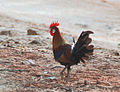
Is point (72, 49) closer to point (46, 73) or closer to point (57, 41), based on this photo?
point (57, 41)

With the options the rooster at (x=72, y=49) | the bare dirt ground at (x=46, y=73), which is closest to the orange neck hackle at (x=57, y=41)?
the rooster at (x=72, y=49)

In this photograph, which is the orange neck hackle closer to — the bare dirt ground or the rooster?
the rooster

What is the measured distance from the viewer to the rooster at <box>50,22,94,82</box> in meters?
4.14

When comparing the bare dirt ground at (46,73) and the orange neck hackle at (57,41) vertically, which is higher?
the orange neck hackle at (57,41)

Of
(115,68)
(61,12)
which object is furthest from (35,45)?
(61,12)

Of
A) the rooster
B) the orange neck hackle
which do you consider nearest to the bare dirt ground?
the rooster

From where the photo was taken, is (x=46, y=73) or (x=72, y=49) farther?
(x=46, y=73)

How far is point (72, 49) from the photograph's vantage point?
4336mm

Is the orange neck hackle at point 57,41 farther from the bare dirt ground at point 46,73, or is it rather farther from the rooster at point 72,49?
the bare dirt ground at point 46,73

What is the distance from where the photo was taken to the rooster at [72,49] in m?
4.14

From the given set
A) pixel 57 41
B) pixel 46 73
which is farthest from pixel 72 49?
pixel 46 73

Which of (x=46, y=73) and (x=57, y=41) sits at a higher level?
(x=57, y=41)

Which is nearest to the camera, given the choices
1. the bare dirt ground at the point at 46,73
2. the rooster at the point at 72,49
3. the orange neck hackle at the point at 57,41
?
the rooster at the point at 72,49

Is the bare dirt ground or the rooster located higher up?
the rooster
